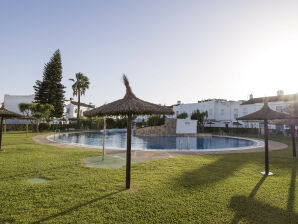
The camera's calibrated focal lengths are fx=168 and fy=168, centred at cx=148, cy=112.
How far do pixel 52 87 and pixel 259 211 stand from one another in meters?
44.4

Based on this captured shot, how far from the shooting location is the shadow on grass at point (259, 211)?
12.5 ft

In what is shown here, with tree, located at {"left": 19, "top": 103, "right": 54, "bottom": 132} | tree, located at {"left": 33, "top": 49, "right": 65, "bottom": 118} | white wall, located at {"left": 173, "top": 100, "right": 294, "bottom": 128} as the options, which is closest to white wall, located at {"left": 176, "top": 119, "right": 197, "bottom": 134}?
white wall, located at {"left": 173, "top": 100, "right": 294, "bottom": 128}

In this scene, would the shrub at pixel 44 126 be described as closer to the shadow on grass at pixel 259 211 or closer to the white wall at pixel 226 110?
the shadow on grass at pixel 259 211

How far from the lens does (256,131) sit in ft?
110

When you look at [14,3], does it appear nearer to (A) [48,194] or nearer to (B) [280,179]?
(A) [48,194]

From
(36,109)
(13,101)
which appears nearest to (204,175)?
(36,109)

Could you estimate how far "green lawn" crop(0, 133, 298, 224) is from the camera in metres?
3.81

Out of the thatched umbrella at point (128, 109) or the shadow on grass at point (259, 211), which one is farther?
the thatched umbrella at point (128, 109)

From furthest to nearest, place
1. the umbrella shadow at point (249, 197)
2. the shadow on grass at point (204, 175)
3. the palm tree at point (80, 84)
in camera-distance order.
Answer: the palm tree at point (80, 84) → the shadow on grass at point (204, 175) → the umbrella shadow at point (249, 197)

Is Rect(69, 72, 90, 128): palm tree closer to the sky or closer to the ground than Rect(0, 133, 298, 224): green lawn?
closer to the sky

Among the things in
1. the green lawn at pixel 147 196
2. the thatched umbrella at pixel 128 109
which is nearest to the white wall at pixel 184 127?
the green lawn at pixel 147 196

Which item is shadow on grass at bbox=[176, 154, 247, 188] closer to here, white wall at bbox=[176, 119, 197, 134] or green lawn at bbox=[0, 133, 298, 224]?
green lawn at bbox=[0, 133, 298, 224]

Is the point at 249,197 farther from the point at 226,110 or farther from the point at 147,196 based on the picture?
the point at 226,110

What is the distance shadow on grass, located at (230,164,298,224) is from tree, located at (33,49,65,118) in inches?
1633
